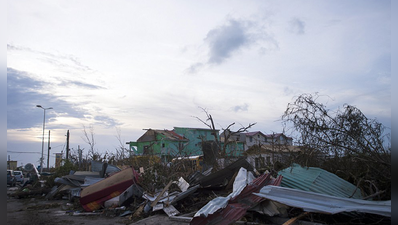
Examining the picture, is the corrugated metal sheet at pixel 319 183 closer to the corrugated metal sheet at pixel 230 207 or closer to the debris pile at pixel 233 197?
the debris pile at pixel 233 197

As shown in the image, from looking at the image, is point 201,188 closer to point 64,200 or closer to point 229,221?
point 229,221

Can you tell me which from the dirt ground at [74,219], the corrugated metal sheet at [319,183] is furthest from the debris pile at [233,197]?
the dirt ground at [74,219]

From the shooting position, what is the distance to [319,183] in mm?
6715

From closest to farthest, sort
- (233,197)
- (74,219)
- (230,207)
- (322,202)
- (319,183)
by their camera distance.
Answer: (322,202) < (230,207) < (233,197) < (319,183) < (74,219)

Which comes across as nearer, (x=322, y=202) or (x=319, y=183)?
(x=322, y=202)

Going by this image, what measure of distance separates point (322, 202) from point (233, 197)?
5.77 feet

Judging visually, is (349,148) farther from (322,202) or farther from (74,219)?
(74,219)

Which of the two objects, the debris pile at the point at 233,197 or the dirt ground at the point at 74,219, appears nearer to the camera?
the debris pile at the point at 233,197

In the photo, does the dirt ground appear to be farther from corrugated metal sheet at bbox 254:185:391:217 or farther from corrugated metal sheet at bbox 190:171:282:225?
corrugated metal sheet at bbox 254:185:391:217

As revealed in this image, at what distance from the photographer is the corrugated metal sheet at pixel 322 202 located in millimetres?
5092

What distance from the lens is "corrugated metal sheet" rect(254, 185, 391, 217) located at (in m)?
5.09

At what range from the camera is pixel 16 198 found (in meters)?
15.7

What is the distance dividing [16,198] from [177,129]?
3462cm

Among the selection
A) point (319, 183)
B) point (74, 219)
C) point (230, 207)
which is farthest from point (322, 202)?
point (74, 219)
